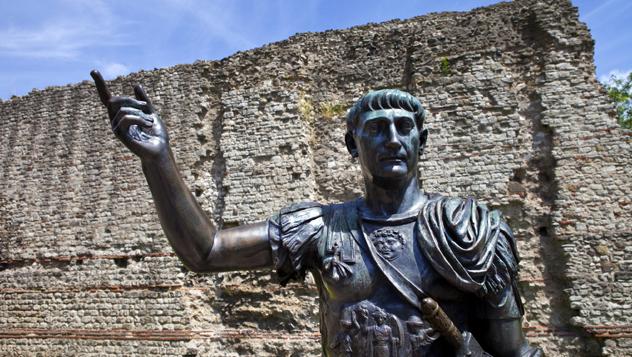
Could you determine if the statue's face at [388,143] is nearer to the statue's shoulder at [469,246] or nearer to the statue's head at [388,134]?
the statue's head at [388,134]

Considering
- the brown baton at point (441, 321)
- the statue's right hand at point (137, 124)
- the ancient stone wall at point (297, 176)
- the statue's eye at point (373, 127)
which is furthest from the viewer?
the ancient stone wall at point (297, 176)

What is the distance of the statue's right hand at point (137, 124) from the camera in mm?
1654

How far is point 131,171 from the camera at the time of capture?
10.1 meters

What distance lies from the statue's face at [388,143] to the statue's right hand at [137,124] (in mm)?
692

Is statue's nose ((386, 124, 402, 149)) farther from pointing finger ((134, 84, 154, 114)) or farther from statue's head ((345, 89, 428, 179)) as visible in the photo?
pointing finger ((134, 84, 154, 114))

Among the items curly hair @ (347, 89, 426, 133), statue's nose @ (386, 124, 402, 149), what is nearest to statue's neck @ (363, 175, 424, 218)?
statue's nose @ (386, 124, 402, 149)

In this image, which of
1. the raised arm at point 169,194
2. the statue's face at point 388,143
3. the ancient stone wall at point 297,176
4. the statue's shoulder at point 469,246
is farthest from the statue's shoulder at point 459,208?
the ancient stone wall at point 297,176

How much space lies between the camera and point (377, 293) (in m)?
1.65

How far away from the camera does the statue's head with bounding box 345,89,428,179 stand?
174 cm

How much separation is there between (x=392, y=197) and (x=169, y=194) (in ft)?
→ 2.53

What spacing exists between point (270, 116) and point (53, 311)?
18.2 ft

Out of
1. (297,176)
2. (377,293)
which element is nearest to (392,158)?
(377,293)

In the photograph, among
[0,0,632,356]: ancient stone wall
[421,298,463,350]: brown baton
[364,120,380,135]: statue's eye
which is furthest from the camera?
[0,0,632,356]: ancient stone wall

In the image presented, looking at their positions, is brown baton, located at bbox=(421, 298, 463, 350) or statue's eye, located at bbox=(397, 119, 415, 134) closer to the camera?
brown baton, located at bbox=(421, 298, 463, 350)
